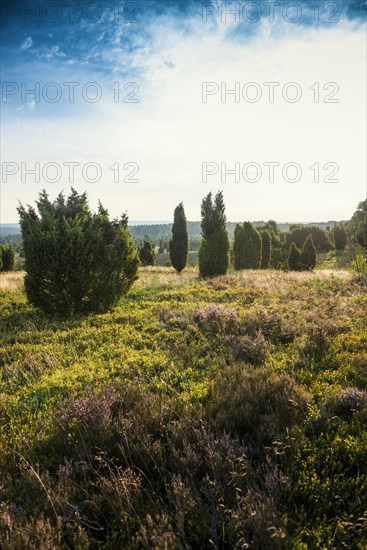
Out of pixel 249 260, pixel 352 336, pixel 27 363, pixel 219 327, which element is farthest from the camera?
pixel 249 260

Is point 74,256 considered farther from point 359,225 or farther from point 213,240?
point 359,225

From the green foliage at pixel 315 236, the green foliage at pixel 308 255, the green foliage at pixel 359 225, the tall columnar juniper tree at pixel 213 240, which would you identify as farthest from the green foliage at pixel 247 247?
the green foliage at pixel 315 236

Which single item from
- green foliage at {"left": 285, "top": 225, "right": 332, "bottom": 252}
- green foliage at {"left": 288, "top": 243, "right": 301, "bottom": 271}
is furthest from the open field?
green foliage at {"left": 285, "top": 225, "right": 332, "bottom": 252}

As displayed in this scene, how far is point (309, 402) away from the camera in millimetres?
4254

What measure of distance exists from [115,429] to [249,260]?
1157 inches

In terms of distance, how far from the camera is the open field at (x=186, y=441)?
241cm

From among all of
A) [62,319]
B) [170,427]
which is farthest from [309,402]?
[62,319]

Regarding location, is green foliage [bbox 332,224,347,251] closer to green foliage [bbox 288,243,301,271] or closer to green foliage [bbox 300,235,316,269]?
green foliage [bbox 288,243,301,271]

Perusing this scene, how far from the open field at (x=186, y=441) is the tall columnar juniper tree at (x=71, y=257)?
281cm

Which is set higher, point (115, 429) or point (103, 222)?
point (103, 222)

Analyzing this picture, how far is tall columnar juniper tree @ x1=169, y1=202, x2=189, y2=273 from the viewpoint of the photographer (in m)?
31.6

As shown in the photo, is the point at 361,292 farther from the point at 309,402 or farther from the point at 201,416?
the point at 201,416

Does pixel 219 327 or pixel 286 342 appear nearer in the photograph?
pixel 286 342

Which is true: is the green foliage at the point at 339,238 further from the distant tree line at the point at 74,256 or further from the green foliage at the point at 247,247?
the distant tree line at the point at 74,256
